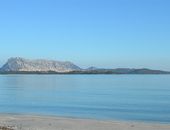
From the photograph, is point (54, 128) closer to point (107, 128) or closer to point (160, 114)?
point (107, 128)

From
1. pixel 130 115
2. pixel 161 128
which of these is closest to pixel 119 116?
pixel 130 115

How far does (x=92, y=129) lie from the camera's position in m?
25.7

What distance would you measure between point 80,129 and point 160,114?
1873cm

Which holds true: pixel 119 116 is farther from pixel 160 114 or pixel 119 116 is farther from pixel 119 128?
pixel 119 128

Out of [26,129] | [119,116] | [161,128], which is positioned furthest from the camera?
[119,116]

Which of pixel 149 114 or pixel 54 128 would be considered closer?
pixel 54 128

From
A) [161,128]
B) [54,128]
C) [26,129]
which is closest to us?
[26,129]

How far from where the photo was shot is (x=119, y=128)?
26500 millimetres

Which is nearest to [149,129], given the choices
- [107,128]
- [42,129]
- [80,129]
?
[107,128]

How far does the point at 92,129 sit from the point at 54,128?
2.21m

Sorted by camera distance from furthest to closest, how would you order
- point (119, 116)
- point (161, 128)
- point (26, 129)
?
A: point (119, 116), point (161, 128), point (26, 129)

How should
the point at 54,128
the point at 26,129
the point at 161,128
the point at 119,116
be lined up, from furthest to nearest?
the point at 119,116
the point at 161,128
the point at 54,128
the point at 26,129

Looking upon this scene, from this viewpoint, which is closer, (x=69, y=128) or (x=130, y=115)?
(x=69, y=128)

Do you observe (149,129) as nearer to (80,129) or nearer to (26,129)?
(80,129)
